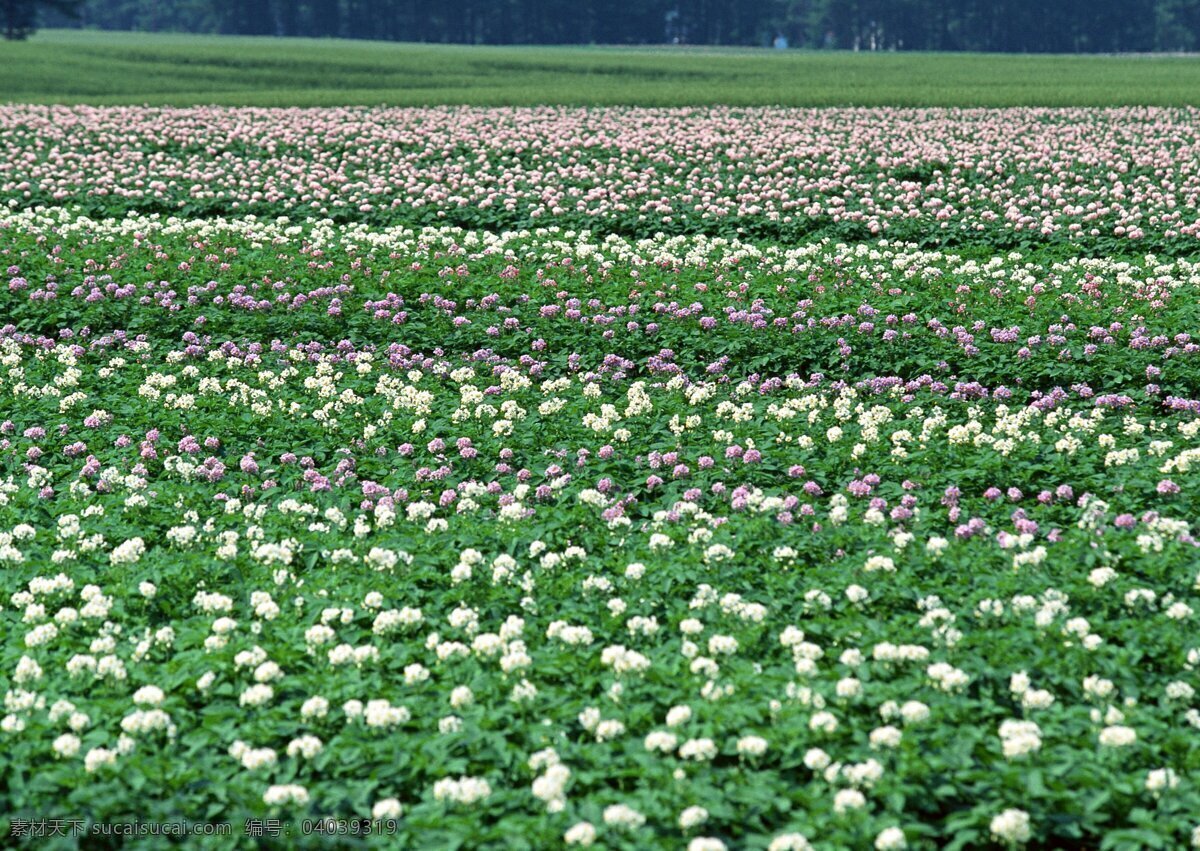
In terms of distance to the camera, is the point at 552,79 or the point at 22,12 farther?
the point at 22,12

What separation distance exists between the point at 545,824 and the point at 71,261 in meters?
11.6

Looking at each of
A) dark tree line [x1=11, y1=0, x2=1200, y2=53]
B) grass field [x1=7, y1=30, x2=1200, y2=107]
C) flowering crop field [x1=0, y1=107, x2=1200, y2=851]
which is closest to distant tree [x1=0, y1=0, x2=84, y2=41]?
grass field [x1=7, y1=30, x2=1200, y2=107]

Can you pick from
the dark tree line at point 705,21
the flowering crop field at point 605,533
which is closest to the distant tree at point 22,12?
the dark tree line at point 705,21

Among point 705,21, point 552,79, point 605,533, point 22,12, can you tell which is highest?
point 705,21

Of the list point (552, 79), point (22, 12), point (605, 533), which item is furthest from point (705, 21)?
point (605, 533)

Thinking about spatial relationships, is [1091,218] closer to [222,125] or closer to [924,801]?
[924,801]

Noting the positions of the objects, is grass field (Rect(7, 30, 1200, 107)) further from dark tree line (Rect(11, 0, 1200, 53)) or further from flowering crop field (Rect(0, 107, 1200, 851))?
dark tree line (Rect(11, 0, 1200, 53))

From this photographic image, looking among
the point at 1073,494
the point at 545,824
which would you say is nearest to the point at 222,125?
the point at 1073,494

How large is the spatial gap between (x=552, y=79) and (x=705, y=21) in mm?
61213

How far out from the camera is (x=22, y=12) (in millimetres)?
71312

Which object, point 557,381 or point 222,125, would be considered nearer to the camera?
point 557,381

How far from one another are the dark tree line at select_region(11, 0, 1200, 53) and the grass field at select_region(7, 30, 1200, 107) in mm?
35273

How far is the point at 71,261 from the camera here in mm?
13820

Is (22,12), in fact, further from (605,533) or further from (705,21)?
(605,533)
